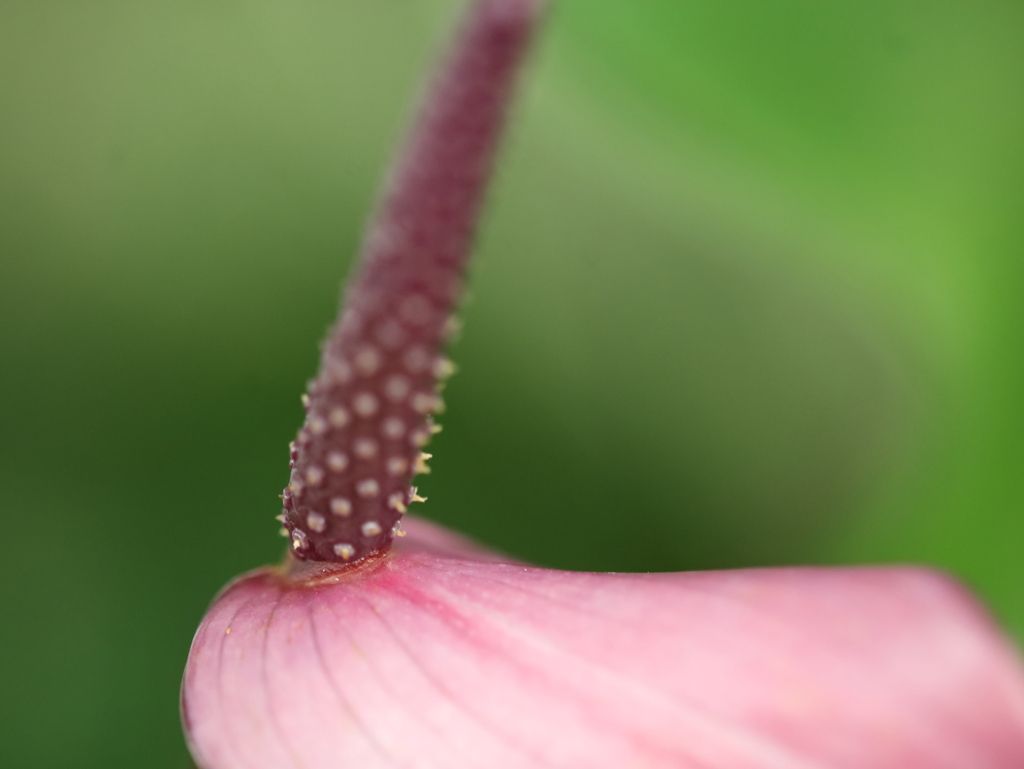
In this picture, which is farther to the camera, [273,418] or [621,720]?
[273,418]

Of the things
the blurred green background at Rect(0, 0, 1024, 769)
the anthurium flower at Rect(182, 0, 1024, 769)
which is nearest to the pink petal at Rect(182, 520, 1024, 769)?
the anthurium flower at Rect(182, 0, 1024, 769)

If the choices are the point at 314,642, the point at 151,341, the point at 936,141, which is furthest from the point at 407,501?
the point at 151,341

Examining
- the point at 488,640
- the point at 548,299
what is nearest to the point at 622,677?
the point at 488,640

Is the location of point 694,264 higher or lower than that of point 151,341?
higher

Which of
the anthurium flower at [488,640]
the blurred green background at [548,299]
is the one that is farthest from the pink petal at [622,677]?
the blurred green background at [548,299]

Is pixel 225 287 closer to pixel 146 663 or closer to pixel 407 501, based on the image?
pixel 146 663

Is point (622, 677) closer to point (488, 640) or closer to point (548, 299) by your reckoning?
point (488, 640)

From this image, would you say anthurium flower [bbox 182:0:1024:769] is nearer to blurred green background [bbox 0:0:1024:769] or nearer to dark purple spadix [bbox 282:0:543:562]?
dark purple spadix [bbox 282:0:543:562]
